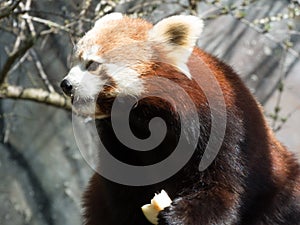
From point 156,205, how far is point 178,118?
441mm

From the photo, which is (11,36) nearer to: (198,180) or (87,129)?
(87,129)

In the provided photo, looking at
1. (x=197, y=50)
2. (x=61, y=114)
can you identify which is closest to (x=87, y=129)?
(x=61, y=114)

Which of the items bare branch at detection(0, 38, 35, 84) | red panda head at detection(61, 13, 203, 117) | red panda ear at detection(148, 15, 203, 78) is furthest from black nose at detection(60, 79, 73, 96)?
bare branch at detection(0, 38, 35, 84)

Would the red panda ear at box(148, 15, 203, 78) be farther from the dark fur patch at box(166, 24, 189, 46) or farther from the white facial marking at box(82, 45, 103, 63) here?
the white facial marking at box(82, 45, 103, 63)

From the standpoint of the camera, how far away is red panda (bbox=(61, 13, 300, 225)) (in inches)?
147

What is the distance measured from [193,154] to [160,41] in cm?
58

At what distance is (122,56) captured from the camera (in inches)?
148

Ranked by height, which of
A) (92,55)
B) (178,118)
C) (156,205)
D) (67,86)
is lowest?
(156,205)

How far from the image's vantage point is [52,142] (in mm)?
6535

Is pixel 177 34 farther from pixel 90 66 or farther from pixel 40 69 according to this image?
pixel 40 69

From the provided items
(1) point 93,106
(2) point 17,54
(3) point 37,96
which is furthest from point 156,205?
(3) point 37,96

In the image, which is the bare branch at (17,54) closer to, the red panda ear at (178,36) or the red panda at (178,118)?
the red panda at (178,118)

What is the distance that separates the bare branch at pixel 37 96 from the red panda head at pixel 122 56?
6.30 ft

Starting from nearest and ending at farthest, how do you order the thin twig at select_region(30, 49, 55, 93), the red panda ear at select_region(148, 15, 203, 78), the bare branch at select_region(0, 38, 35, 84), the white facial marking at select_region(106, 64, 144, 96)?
the white facial marking at select_region(106, 64, 144, 96) → the red panda ear at select_region(148, 15, 203, 78) → the bare branch at select_region(0, 38, 35, 84) → the thin twig at select_region(30, 49, 55, 93)
